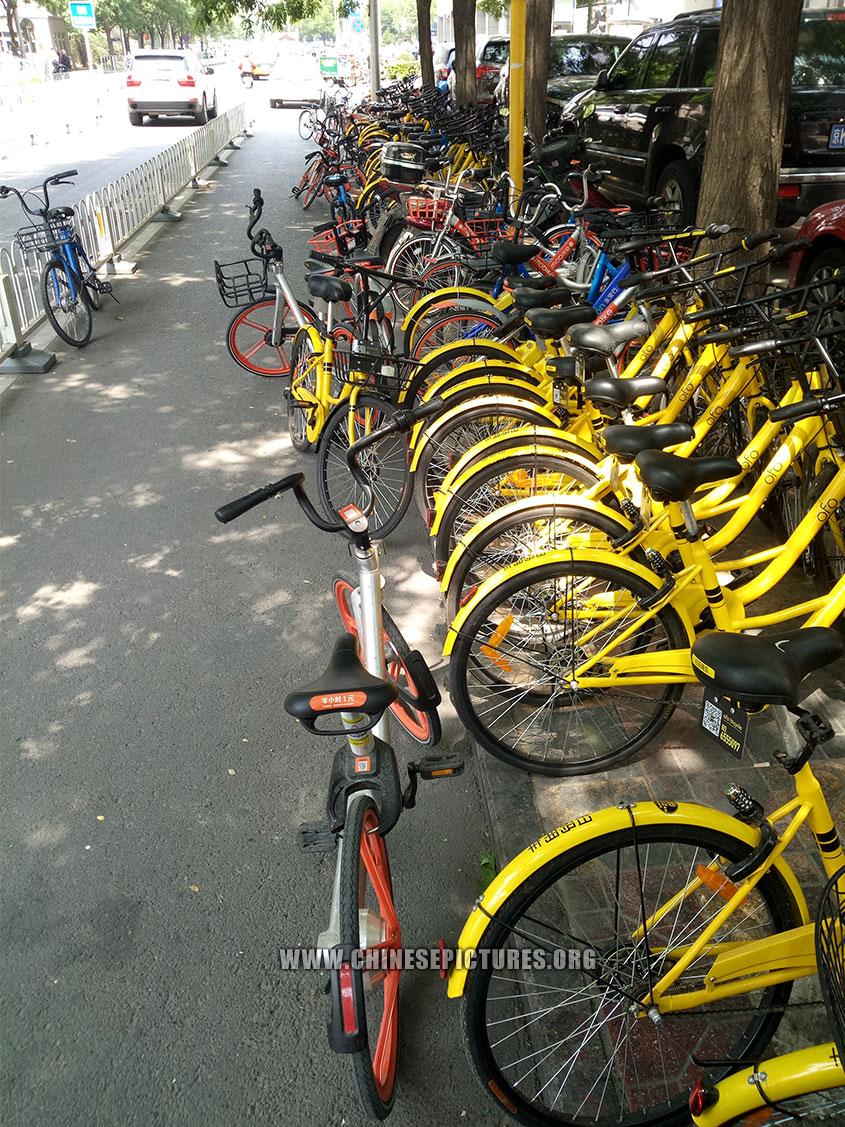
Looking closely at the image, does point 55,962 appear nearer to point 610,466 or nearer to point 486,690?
point 486,690

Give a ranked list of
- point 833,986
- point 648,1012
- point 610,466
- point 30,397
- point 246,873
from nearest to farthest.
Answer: point 833,986
point 648,1012
point 246,873
point 610,466
point 30,397

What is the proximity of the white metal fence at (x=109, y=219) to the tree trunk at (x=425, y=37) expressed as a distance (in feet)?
15.2

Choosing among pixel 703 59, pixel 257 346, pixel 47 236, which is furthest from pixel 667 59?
pixel 47 236

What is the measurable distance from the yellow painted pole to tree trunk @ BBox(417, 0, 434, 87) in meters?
11.9

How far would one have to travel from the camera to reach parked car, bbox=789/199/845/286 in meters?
5.83

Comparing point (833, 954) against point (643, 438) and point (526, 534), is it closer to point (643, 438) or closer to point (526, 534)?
point (643, 438)

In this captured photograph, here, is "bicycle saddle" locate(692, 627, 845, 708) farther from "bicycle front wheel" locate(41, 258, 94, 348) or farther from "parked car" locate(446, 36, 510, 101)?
"parked car" locate(446, 36, 510, 101)

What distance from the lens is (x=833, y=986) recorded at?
1.49 meters

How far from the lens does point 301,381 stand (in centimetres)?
570

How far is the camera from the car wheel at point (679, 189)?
8594 millimetres

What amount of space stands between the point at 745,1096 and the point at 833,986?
332mm

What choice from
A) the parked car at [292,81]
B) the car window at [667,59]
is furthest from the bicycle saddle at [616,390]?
the parked car at [292,81]

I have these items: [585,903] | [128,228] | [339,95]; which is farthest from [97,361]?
[339,95]

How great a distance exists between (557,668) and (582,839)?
121cm
